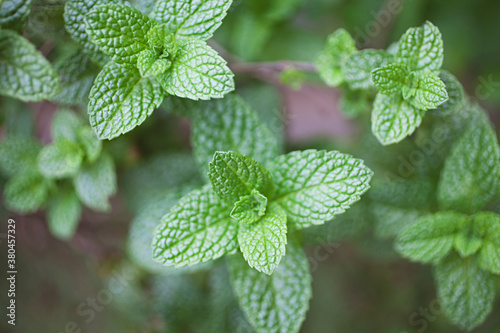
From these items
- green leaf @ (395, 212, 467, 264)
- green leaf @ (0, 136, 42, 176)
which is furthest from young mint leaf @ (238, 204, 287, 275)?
green leaf @ (0, 136, 42, 176)

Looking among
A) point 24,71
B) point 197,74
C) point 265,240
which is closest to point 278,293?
point 265,240

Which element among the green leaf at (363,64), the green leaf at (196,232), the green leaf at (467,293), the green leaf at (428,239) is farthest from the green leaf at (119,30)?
the green leaf at (467,293)

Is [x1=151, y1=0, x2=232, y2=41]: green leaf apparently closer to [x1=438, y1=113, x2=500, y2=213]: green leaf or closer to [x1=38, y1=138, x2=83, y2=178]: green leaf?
[x1=38, y1=138, x2=83, y2=178]: green leaf

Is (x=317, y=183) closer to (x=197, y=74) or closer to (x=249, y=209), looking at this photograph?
(x=249, y=209)

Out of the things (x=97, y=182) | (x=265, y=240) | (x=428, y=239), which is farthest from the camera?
(x=97, y=182)

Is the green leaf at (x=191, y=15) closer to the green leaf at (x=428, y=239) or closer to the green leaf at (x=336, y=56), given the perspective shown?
the green leaf at (x=336, y=56)

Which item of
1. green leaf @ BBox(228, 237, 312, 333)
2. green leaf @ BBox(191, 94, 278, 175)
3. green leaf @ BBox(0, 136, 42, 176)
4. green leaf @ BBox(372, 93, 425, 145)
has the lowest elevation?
green leaf @ BBox(0, 136, 42, 176)
